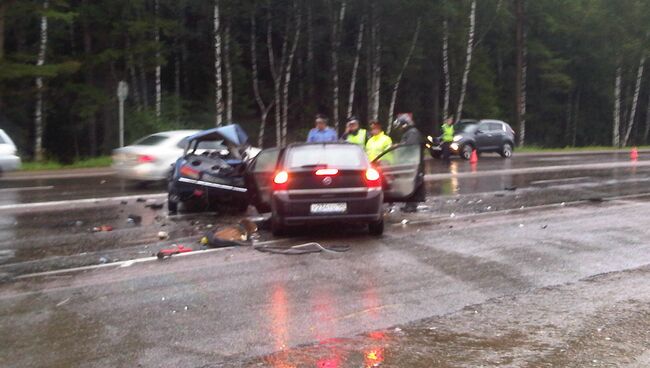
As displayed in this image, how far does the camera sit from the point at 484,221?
11836mm

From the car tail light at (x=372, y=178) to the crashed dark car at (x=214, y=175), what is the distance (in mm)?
3191

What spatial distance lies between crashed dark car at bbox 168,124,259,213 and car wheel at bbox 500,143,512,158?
20.7 meters

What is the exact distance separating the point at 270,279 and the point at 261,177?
4.25m

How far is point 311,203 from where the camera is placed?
9.94m

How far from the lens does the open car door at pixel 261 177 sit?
38.1 feet

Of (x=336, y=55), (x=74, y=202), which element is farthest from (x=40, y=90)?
(x=336, y=55)

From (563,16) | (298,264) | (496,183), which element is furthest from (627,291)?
(563,16)

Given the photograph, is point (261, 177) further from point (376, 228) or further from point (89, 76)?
point (89, 76)

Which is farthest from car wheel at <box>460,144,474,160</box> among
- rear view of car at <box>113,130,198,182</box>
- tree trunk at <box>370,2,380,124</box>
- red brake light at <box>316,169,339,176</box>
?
red brake light at <box>316,169,339,176</box>

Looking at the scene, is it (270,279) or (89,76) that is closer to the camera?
(270,279)

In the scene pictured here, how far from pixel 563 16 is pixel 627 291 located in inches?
2091

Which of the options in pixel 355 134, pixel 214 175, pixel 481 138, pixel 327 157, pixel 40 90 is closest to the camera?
Answer: pixel 327 157

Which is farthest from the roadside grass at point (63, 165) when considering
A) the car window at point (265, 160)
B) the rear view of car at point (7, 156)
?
the car window at point (265, 160)

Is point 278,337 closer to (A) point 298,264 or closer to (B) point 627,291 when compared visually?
(A) point 298,264
